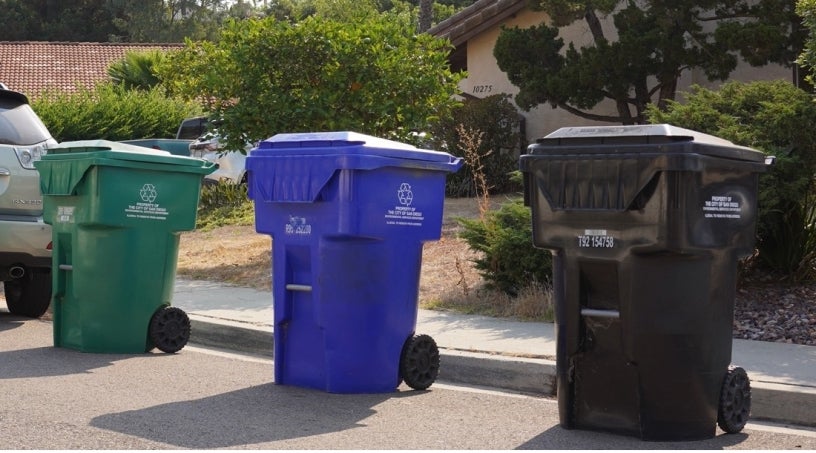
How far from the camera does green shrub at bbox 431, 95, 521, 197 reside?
19.3 metres

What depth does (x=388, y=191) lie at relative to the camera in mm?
7449

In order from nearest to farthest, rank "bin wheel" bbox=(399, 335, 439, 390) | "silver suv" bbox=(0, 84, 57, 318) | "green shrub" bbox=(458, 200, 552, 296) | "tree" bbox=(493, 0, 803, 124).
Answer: "bin wheel" bbox=(399, 335, 439, 390) → "silver suv" bbox=(0, 84, 57, 318) → "green shrub" bbox=(458, 200, 552, 296) → "tree" bbox=(493, 0, 803, 124)

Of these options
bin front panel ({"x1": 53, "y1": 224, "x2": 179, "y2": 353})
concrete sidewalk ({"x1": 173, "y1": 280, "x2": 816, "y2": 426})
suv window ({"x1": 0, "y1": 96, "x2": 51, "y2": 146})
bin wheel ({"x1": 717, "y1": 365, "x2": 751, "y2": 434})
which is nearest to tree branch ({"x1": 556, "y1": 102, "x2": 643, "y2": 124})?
concrete sidewalk ({"x1": 173, "y1": 280, "x2": 816, "y2": 426})

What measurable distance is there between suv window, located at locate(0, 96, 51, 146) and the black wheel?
1.23m

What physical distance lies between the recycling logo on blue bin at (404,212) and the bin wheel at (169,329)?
Answer: 251cm

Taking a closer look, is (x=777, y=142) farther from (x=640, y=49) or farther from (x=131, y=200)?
(x=640, y=49)

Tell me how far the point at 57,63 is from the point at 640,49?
1165 inches

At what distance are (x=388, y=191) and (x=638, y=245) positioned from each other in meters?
1.97

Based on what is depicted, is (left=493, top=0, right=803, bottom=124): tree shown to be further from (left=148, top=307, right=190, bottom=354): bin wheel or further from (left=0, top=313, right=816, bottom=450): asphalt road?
(left=0, top=313, right=816, bottom=450): asphalt road

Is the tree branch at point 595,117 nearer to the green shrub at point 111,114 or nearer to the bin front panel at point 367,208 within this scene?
the bin front panel at point 367,208

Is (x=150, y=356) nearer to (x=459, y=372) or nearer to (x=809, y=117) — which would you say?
(x=459, y=372)

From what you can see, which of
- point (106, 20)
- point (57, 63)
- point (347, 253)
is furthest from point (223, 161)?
point (106, 20)

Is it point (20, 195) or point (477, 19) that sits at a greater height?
point (477, 19)

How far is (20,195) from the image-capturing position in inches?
412
